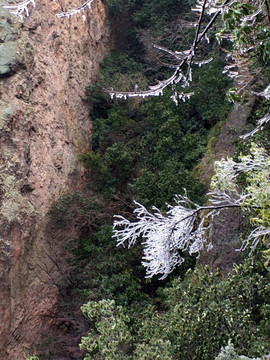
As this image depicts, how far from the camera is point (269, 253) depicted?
3404mm

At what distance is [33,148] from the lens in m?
9.36

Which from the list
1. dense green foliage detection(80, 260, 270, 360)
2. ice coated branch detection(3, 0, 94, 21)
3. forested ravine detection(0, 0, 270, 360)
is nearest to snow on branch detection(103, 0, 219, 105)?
ice coated branch detection(3, 0, 94, 21)

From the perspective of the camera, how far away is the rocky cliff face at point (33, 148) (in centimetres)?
820

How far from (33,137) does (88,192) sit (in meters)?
2.00

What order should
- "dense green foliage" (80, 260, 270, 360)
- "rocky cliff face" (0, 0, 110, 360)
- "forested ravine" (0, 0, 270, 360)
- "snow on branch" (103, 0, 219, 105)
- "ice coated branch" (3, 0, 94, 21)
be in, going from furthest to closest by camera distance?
"rocky cliff face" (0, 0, 110, 360) → "forested ravine" (0, 0, 270, 360) → "dense green foliage" (80, 260, 270, 360) → "ice coated branch" (3, 0, 94, 21) → "snow on branch" (103, 0, 219, 105)

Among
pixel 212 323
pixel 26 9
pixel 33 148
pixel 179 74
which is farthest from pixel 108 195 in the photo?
pixel 26 9

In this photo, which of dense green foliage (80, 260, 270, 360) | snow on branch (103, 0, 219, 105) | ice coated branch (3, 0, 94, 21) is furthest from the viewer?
dense green foliage (80, 260, 270, 360)

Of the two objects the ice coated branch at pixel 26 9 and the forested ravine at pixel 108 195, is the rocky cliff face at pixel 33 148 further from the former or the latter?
the ice coated branch at pixel 26 9

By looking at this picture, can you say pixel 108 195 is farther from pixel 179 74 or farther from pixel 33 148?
pixel 179 74

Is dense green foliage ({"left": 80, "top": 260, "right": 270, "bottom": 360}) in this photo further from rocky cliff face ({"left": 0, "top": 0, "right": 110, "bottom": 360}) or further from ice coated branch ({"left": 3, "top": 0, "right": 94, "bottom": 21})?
ice coated branch ({"left": 3, "top": 0, "right": 94, "bottom": 21})

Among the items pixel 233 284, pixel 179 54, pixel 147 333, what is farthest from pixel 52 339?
pixel 179 54

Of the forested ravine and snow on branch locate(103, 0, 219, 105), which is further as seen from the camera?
the forested ravine

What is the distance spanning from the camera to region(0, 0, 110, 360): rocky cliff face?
8195 millimetres

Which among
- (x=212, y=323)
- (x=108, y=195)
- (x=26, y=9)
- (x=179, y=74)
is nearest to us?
(x=26, y=9)
